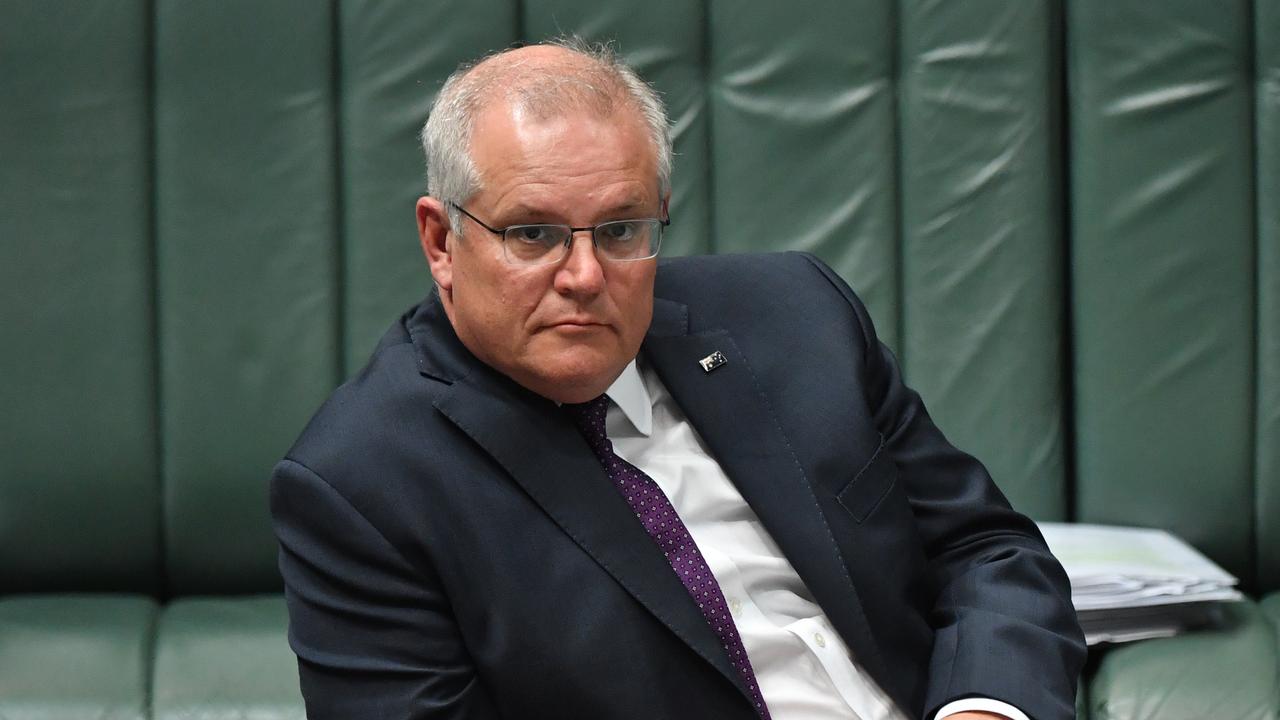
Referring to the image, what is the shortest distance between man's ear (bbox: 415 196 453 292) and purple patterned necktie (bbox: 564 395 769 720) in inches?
6.5

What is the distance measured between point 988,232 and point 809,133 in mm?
299

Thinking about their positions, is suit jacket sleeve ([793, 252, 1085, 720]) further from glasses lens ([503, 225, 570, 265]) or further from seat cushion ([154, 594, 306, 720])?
seat cushion ([154, 594, 306, 720])

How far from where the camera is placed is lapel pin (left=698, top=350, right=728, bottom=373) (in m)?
1.55

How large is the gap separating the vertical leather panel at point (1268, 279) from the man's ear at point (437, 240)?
1379 mm

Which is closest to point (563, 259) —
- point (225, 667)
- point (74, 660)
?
point (225, 667)

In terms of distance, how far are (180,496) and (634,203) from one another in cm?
117

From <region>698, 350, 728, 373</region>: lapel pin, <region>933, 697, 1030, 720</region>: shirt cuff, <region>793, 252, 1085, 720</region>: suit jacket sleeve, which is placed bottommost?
<region>933, 697, 1030, 720</region>: shirt cuff

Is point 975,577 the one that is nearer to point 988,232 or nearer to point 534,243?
point 534,243

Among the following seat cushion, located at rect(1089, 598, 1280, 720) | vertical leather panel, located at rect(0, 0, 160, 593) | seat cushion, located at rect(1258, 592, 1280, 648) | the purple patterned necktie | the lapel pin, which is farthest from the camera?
vertical leather panel, located at rect(0, 0, 160, 593)

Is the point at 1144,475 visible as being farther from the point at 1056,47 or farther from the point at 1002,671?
the point at 1002,671

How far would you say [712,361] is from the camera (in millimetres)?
1559

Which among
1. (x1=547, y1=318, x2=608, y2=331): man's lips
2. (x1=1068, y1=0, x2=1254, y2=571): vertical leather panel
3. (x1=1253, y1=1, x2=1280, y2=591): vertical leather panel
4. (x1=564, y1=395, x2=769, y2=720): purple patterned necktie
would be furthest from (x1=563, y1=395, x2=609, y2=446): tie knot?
(x1=1253, y1=1, x2=1280, y2=591): vertical leather panel

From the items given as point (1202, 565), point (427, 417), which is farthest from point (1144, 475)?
point (427, 417)

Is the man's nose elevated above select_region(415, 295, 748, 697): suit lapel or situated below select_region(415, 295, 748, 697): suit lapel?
above
